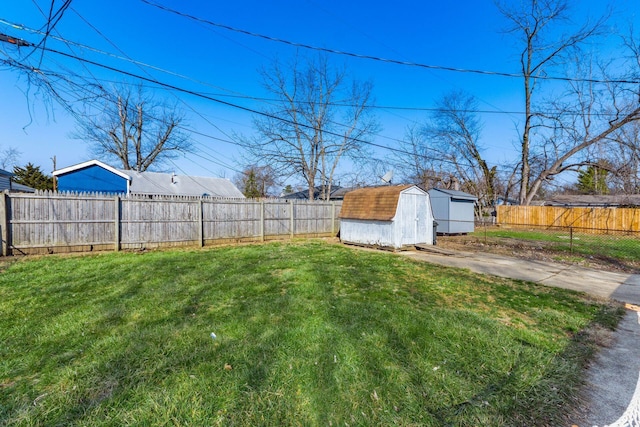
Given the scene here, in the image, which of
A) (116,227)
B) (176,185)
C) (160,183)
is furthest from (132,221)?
(176,185)

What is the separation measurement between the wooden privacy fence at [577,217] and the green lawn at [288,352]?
14244 millimetres

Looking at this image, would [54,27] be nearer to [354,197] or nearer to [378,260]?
[378,260]

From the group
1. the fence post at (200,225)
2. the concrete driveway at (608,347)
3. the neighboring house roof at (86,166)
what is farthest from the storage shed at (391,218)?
the neighboring house roof at (86,166)

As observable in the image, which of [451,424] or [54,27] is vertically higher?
[54,27]

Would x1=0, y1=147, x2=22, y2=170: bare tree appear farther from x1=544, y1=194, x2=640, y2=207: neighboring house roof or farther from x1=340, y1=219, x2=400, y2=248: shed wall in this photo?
x1=544, y1=194, x2=640, y2=207: neighboring house roof

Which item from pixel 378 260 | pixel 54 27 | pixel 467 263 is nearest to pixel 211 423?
pixel 54 27

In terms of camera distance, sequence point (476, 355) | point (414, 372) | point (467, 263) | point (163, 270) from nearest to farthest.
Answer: point (414, 372) → point (476, 355) → point (163, 270) → point (467, 263)

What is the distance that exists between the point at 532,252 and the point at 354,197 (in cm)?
668

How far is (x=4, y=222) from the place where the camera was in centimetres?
761

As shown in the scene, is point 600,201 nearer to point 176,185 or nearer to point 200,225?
point 200,225

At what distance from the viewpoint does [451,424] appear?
1862 millimetres

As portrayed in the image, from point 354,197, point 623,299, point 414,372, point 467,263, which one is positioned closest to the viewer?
point 414,372

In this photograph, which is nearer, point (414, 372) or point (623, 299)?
point (414, 372)

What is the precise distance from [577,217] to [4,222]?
93.2 ft
